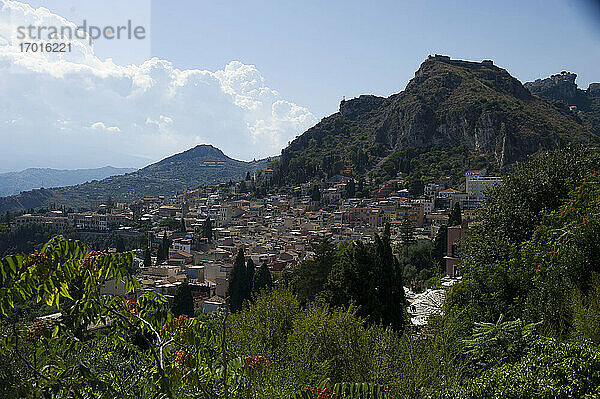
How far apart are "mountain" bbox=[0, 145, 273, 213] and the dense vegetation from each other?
92723 mm

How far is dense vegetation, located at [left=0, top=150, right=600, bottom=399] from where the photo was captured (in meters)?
2.10

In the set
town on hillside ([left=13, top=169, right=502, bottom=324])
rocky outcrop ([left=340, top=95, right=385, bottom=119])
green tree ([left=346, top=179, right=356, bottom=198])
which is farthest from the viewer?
rocky outcrop ([left=340, top=95, right=385, bottom=119])

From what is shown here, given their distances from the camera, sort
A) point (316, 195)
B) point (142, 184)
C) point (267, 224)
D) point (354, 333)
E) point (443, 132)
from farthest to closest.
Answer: point (142, 184) < point (443, 132) < point (316, 195) < point (267, 224) < point (354, 333)

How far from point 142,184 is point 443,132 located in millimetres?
100688

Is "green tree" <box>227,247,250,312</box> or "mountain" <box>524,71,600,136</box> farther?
"mountain" <box>524,71,600,136</box>

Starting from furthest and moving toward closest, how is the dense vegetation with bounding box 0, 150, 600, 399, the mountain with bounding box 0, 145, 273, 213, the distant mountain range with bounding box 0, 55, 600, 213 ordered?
1. the mountain with bounding box 0, 145, 273, 213
2. the distant mountain range with bounding box 0, 55, 600, 213
3. the dense vegetation with bounding box 0, 150, 600, 399

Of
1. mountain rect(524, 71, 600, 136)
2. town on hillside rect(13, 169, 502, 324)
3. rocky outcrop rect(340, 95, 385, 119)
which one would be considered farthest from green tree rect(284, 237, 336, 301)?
mountain rect(524, 71, 600, 136)

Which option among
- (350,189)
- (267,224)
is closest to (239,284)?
(267,224)

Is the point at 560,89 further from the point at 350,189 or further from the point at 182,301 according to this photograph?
the point at 182,301

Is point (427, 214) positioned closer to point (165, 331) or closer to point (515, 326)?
point (515, 326)

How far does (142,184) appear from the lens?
474ft

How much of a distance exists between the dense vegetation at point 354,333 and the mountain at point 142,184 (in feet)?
304

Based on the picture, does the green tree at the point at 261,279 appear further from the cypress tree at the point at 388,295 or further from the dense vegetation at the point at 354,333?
the dense vegetation at the point at 354,333

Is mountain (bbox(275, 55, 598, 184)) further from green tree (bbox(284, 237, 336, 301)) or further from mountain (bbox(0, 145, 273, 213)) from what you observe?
green tree (bbox(284, 237, 336, 301))
